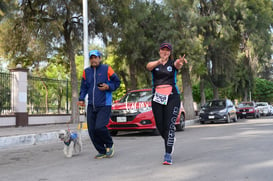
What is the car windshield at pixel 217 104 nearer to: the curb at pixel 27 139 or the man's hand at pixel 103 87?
the curb at pixel 27 139

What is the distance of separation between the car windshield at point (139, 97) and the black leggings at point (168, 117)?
19.6 feet

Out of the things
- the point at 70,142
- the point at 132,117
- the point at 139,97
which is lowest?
the point at 70,142

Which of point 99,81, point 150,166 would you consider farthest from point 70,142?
point 150,166

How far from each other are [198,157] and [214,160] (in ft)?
1.41

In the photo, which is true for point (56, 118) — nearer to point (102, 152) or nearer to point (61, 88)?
point (61, 88)

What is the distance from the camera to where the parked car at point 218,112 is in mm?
19266

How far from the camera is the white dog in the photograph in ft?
20.7

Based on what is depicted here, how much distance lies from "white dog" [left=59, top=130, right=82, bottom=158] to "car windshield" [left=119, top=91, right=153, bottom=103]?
488 cm

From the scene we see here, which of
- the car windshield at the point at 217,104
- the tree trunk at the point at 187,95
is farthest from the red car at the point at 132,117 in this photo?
the tree trunk at the point at 187,95

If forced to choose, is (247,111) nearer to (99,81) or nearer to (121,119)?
(121,119)

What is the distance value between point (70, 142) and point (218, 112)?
552 inches

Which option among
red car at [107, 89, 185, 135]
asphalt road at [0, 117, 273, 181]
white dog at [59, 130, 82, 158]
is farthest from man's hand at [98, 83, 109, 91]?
red car at [107, 89, 185, 135]

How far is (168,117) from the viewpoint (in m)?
5.55

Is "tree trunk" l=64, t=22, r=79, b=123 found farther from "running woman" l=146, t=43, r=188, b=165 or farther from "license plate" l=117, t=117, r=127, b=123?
"running woman" l=146, t=43, r=188, b=165
